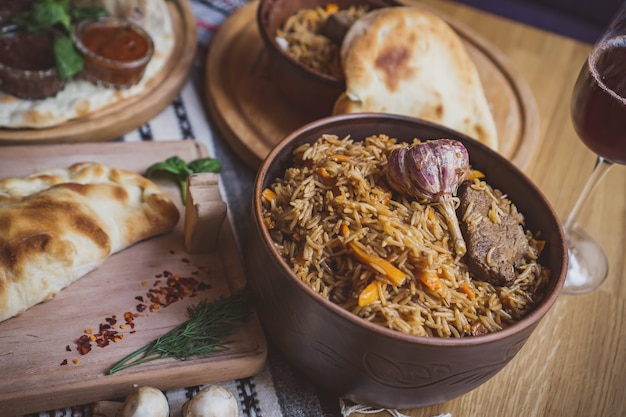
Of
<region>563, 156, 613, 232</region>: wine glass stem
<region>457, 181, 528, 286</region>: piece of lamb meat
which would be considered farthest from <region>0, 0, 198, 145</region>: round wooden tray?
<region>563, 156, 613, 232</region>: wine glass stem

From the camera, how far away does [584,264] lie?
9.30 ft

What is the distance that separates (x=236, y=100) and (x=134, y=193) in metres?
0.89

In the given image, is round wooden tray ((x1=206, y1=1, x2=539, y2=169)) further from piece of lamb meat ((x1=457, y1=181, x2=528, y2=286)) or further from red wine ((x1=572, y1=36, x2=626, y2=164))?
piece of lamb meat ((x1=457, y1=181, x2=528, y2=286))

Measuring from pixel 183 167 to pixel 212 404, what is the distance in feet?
3.67

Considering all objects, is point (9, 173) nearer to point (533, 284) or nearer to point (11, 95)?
point (11, 95)

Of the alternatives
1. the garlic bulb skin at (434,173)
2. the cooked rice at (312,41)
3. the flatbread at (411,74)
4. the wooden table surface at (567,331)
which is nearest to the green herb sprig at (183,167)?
the flatbread at (411,74)

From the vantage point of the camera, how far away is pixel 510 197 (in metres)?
2.41

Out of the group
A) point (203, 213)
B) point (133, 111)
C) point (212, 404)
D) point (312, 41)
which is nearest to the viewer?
point (212, 404)

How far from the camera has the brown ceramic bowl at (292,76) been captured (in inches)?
113

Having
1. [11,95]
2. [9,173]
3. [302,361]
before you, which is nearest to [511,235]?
[302,361]

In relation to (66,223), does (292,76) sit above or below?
above

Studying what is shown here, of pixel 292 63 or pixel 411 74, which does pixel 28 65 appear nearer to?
pixel 292 63

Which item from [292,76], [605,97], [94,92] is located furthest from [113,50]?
[605,97]

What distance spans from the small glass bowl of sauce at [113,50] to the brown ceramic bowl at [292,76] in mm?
596
